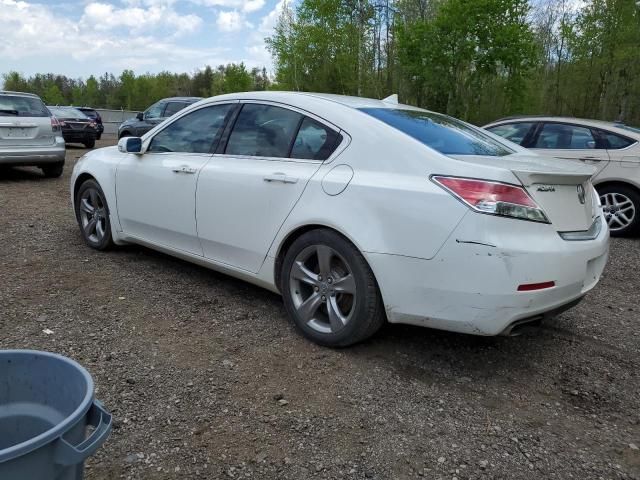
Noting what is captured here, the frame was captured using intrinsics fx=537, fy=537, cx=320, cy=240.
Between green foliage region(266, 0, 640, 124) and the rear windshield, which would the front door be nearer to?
Result: the rear windshield

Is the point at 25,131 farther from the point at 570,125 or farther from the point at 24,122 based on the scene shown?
the point at 570,125

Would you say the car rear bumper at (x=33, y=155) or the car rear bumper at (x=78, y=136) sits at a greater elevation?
the car rear bumper at (x=33, y=155)

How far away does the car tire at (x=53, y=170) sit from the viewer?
1021cm

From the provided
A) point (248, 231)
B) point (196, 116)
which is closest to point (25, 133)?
point (196, 116)

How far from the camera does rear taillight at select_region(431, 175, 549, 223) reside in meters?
2.68

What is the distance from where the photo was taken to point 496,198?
269 cm

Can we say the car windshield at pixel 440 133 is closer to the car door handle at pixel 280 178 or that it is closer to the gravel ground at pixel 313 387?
the car door handle at pixel 280 178

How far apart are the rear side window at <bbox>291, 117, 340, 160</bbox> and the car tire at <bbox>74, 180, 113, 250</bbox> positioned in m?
2.31

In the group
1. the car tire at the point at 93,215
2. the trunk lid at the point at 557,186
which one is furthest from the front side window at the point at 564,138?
the car tire at the point at 93,215

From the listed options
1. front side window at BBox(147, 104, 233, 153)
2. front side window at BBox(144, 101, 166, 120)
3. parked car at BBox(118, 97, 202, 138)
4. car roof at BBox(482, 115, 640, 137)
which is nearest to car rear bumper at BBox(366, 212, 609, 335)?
front side window at BBox(147, 104, 233, 153)

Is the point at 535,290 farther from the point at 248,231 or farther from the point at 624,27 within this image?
the point at 624,27

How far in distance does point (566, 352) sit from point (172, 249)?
296 centimetres

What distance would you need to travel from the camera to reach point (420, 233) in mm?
2803

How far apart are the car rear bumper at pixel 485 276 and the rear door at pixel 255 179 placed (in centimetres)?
79
